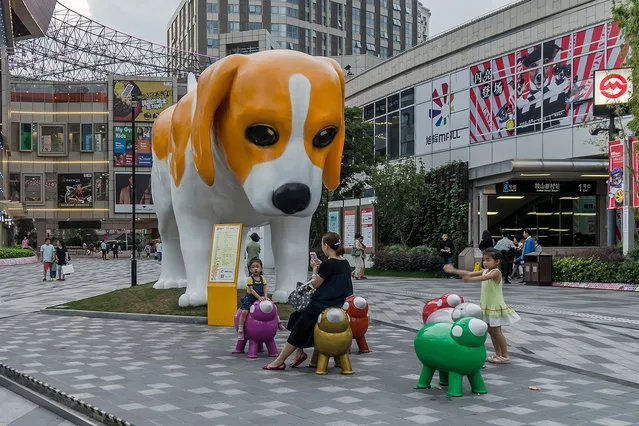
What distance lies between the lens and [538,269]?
2111cm

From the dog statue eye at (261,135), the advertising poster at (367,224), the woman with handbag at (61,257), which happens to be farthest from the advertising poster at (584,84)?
the dog statue eye at (261,135)

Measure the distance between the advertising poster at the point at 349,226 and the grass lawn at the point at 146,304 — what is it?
14170 mm

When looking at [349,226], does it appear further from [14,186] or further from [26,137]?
[26,137]

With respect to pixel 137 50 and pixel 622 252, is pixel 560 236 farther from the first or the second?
pixel 137 50

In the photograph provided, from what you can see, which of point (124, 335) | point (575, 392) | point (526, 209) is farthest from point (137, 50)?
point (575, 392)

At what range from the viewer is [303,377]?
7195 millimetres

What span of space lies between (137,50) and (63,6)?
341 inches

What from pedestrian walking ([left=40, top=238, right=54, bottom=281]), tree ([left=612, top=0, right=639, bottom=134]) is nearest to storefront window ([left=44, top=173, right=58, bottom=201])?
A: pedestrian walking ([left=40, top=238, right=54, bottom=281])

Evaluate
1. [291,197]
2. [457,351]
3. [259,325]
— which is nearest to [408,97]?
[291,197]

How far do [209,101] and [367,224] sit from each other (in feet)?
60.6

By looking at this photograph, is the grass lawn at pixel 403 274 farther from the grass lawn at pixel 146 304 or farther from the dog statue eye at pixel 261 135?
the dog statue eye at pixel 261 135

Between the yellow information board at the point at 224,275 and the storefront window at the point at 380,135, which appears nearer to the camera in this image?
the yellow information board at the point at 224,275

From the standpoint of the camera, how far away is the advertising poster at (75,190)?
61.7 meters

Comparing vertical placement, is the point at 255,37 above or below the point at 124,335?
above
